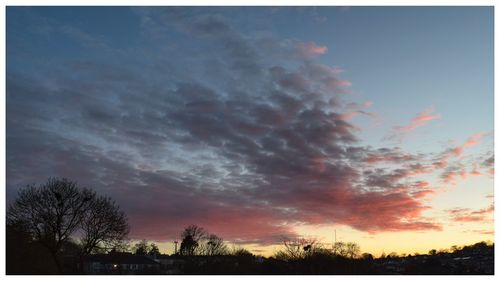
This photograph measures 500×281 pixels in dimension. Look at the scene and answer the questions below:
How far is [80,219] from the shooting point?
61.3 m

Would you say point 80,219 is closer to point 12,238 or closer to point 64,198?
point 64,198

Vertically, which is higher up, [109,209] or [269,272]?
[109,209]

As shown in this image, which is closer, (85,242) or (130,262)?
(85,242)

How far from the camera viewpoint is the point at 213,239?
423ft

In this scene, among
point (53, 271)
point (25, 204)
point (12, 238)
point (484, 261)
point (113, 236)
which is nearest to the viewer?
point (12, 238)

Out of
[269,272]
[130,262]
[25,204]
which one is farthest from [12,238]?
[130,262]

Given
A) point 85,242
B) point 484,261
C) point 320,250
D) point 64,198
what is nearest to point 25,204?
point 64,198

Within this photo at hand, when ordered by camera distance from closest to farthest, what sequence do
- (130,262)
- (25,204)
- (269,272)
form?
1. (25,204)
2. (269,272)
3. (130,262)

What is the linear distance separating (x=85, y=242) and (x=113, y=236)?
3246 millimetres
